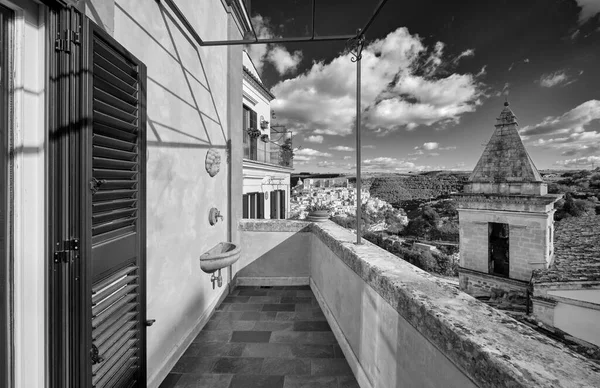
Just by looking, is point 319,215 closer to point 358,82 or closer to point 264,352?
point 264,352

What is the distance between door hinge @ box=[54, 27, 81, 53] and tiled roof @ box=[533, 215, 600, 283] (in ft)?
32.9

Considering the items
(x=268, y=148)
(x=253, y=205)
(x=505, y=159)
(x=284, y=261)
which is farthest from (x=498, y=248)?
(x=284, y=261)

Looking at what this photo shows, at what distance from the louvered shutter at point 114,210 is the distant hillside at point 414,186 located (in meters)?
13.8

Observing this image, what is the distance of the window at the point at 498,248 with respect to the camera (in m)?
11.0

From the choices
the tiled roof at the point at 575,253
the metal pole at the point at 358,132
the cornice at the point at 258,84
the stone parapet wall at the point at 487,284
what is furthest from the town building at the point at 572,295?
the cornice at the point at 258,84

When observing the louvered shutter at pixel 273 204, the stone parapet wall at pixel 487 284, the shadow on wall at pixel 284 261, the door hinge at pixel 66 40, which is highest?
the door hinge at pixel 66 40

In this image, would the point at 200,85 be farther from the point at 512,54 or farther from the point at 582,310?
the point at 512,54

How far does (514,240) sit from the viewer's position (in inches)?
412

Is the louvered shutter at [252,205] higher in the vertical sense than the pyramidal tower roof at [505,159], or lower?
lower

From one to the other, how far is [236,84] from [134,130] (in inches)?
126

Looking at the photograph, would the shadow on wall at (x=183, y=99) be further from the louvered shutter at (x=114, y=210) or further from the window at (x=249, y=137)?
the window at (x=249, y=137)

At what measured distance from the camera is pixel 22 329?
3.42 ft

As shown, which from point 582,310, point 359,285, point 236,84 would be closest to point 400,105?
point 582,310

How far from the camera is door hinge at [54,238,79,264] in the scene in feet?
3.59
